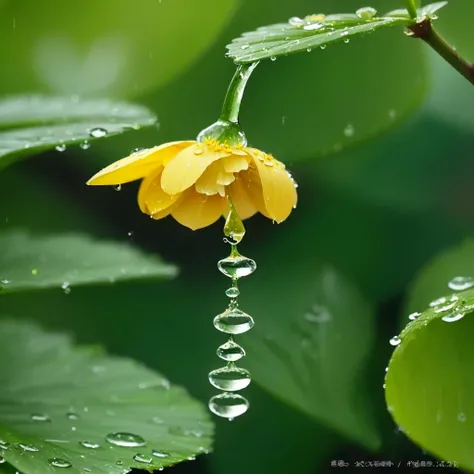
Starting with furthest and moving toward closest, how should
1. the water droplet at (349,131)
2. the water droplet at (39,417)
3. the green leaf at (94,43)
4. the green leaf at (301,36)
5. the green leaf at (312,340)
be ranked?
1. the green leaf at (94,43)
2. the water droplet at (349,131)
3. the green leaf at (312,340)
4. the water droplet at (39,417)
5. the green leaf at (301,36)

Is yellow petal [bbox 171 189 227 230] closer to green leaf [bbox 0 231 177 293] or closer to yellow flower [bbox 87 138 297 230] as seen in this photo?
yellow flower [bbox 87 138 297 230]

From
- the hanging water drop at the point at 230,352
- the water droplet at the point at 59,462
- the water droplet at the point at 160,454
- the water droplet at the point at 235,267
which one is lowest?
the water droplet at the point at 59,462

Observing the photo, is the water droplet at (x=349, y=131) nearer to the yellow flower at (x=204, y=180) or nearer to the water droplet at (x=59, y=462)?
the yellow flower at (x=204, y=180)

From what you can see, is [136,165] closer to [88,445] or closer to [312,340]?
[88,445]

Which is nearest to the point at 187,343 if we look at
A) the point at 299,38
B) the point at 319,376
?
the point at 319,376

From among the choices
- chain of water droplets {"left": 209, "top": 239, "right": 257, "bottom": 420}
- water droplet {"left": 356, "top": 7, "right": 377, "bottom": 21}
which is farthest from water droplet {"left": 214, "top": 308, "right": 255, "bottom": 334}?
water droplet {"left": 356, "top": 7, "right": 377, "bottom": 21}

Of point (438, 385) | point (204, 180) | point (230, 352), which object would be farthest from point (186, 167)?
point (438, 385)

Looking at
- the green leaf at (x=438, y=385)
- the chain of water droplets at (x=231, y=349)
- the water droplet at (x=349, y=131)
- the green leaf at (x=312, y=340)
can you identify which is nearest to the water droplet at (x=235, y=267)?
the chain of water droplets at (x=231, y=349)
